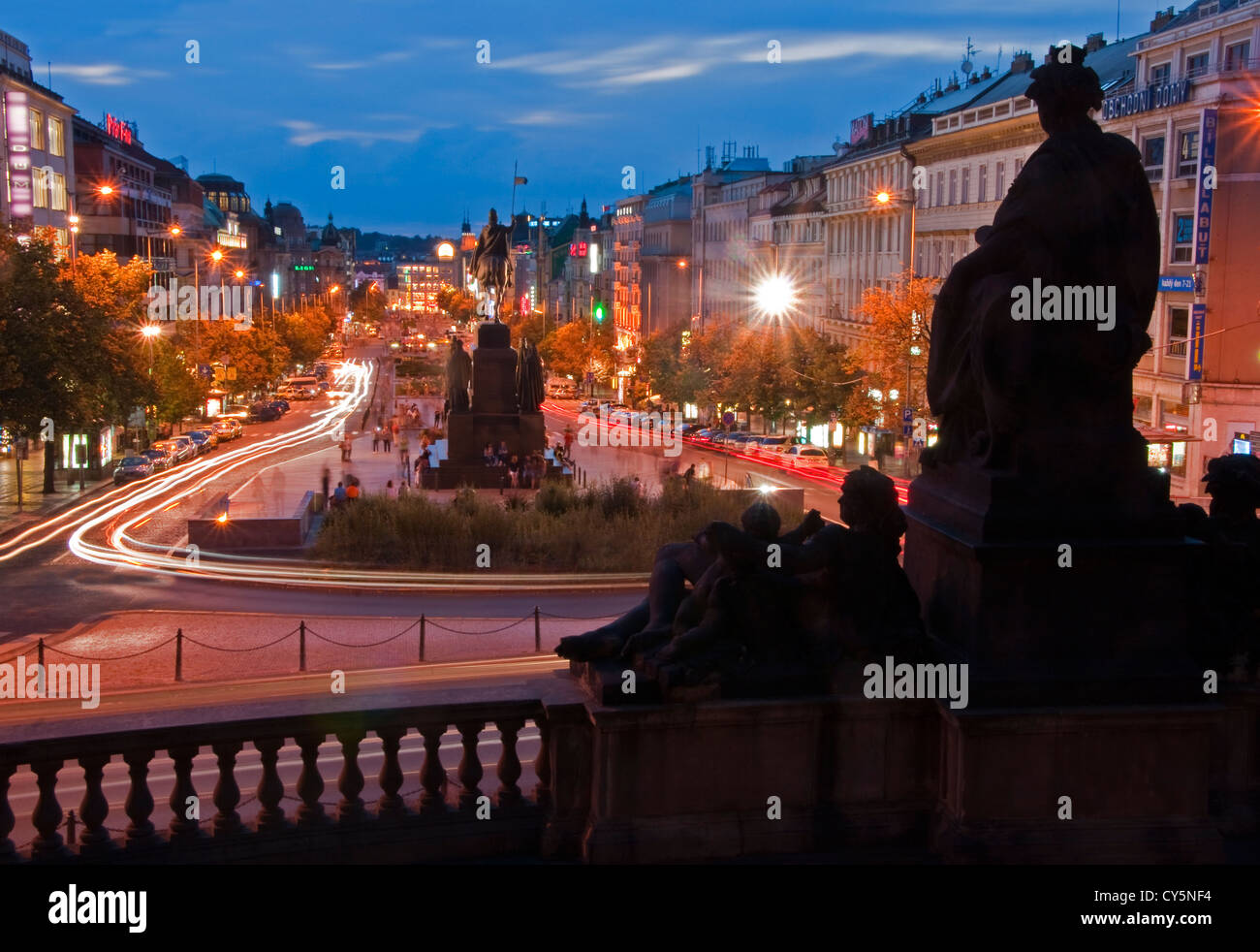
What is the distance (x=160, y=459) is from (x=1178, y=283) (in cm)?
3752

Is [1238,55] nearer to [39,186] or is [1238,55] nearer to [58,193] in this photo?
[39,186]

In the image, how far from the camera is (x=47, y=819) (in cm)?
583

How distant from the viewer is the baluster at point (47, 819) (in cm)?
580

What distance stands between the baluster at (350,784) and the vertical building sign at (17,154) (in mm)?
64279

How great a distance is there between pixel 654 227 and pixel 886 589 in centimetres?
12187

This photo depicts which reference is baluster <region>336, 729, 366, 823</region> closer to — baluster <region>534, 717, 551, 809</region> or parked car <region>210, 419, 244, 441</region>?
baluster <region>534, 717, 551, 809</region>

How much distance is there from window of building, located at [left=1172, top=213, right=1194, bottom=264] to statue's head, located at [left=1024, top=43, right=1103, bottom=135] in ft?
131

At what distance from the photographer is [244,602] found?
26500mm

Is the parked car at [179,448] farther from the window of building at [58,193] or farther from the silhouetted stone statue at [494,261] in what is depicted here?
the window of building at [58,193]

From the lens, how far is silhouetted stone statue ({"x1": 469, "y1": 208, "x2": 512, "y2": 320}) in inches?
2126
